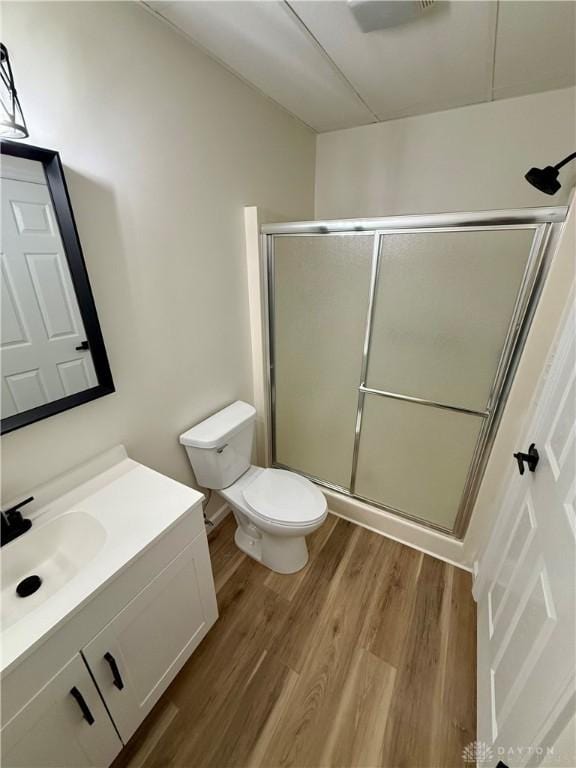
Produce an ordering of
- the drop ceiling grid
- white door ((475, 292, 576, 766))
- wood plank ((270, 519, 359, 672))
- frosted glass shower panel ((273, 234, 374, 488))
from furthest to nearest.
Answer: frosted glass shower panel ((273, 234, 374, 488)), wood plank ((270, 519, 359, 672)), the drop ceiling grid, white door ((475, 292, 576, 766))

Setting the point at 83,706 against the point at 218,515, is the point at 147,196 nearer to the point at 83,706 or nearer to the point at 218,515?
the point at 83,706

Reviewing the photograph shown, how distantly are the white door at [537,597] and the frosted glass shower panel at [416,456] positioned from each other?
10.2 inches

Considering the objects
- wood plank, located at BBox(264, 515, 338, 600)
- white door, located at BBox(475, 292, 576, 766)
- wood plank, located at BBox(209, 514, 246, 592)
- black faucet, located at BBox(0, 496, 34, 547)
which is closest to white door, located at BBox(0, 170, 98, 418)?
black faucet, located at BBox(0, 496, 34, 547)

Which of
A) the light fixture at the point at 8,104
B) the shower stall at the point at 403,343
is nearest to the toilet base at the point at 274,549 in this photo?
the shower stall at the point at 403,343

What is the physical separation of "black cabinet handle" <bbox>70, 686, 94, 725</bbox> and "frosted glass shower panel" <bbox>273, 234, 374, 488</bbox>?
4.69 ft

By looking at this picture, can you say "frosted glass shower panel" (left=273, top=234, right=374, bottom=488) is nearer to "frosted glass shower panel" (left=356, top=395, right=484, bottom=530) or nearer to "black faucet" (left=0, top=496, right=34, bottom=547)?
"frosted glass shower panel" (left=356, top=395, right=484, bottom=530)

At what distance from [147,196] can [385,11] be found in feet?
3.12

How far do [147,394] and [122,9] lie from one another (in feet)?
4.11

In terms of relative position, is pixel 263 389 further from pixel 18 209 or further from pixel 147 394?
pixel 18 209

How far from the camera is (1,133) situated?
2.48 ft

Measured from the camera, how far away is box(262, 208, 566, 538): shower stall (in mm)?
1227

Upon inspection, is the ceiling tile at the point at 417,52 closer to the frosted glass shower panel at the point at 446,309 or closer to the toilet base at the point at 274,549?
the frosted glass shower panel at the point at 446,309

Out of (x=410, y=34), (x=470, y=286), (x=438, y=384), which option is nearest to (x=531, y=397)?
(x=438, y=384)

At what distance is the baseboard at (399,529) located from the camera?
1675mm
